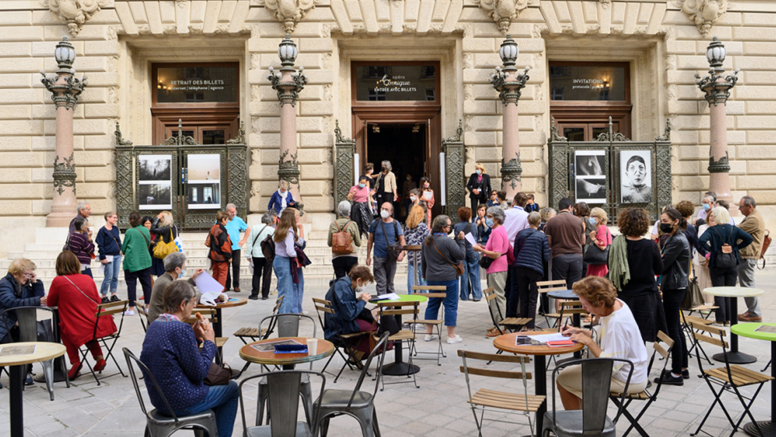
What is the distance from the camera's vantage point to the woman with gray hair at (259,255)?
36.7ft

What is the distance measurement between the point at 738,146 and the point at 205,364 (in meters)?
17.2

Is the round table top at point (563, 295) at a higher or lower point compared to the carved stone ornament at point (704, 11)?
lower

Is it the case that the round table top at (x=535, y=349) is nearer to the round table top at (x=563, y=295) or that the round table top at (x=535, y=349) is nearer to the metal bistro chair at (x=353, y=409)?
the metal bistro chair at (x=353, y=409)

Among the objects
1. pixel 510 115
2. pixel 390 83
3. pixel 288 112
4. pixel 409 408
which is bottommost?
pixel 409 408

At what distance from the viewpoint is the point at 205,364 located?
4191mm

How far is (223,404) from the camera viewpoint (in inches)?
175

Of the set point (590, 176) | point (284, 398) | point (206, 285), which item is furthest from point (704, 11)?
point (284, 398)

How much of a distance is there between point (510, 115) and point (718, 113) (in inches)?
222

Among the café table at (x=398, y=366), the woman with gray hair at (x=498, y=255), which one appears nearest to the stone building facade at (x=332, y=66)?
the woman with gray hair at (x=498, y=255)

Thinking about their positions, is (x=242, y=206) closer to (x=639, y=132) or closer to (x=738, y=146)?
(x=639, y=132)

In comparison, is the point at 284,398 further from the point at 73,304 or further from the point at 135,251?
the point at 135,251

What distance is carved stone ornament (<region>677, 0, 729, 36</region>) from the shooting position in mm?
16609

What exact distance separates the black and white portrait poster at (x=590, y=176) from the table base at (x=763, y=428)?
11731mm

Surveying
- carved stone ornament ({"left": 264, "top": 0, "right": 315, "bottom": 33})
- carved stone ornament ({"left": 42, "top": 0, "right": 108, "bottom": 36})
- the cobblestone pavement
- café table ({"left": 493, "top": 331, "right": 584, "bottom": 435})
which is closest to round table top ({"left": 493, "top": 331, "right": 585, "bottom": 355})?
café table ({"left": 493, "top": 331, "right": 584, "bottom": 435})
